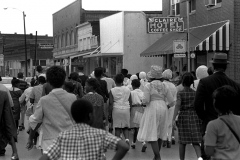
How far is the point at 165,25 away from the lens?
96.6 feet

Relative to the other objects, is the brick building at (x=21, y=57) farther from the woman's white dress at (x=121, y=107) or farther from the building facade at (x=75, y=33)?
the woman's white dress at (x=121, y=107)

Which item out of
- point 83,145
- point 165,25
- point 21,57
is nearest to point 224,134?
point 83,145

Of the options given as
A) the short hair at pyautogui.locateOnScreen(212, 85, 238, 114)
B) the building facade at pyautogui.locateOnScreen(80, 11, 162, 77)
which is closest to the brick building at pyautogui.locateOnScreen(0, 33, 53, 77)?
the building facade at pyautogui.locateOnScreen(80, 11, 162, 77)

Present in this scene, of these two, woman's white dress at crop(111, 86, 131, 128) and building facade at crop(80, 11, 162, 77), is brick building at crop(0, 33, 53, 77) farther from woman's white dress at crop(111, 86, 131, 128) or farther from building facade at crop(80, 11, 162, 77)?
woman's white dress at crop(111, 86, 131, 128)

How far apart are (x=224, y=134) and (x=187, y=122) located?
511cm

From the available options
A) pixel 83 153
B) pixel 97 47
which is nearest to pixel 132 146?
pixel 83 153

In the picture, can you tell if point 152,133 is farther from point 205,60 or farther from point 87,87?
point 205,60

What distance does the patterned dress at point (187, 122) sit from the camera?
10.4 m

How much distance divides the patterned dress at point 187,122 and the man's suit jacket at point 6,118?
3068 mm

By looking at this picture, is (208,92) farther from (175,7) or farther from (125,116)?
(175,7)

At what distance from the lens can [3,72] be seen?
84.8 metres

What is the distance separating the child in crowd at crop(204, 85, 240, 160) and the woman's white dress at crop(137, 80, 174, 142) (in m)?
5.14

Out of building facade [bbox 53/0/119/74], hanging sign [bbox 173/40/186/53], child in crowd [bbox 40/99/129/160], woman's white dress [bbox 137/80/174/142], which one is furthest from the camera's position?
building facade [bbox 53/0/119/74]

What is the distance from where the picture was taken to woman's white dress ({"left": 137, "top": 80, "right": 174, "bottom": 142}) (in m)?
10.7
